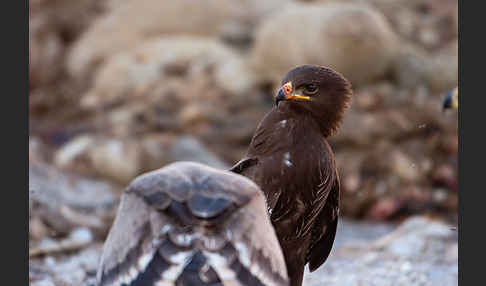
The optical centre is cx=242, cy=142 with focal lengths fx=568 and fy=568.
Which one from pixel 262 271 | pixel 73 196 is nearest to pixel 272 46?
pixel 73 196

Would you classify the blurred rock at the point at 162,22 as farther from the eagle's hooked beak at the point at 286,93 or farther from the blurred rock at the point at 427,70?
the eagle's hooked beak at the point at 286,93

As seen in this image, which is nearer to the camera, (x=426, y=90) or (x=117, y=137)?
(x=117, y=137)

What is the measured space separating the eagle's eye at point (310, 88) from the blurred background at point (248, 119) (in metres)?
Result: 1.54

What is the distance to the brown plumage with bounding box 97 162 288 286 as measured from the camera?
1651 millimetres

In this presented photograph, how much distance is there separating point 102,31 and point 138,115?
4.27 meters

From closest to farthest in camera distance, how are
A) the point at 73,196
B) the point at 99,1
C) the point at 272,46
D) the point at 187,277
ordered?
1. the point at 187,277
2. the point at 73,196
3. the point at 272,46
4. the point at 99,1

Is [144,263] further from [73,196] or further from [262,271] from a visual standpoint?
[73,196]

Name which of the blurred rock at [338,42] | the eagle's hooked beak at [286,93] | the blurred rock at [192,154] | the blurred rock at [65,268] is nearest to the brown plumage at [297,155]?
the eagle's hooked beak at [286,93]

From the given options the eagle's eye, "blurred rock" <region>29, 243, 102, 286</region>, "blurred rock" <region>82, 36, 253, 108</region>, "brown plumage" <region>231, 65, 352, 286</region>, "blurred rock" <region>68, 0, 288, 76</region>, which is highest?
the eagle's eye

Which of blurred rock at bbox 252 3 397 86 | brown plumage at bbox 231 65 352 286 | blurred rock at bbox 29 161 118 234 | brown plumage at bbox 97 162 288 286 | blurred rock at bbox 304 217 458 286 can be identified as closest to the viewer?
brown plumage at bbox 97 162 288 286

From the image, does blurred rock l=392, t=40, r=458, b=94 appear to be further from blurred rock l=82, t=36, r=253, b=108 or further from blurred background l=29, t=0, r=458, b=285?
blurred rock l=82, t=36, r=253, b=108

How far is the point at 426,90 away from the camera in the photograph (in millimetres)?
7586

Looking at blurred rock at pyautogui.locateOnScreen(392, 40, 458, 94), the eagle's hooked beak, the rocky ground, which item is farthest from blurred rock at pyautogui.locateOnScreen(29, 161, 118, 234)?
blurred rock at pyautogui.locateOnScreen(392, 40, 458, 94)

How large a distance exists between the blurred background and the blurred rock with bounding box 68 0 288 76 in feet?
0.09
